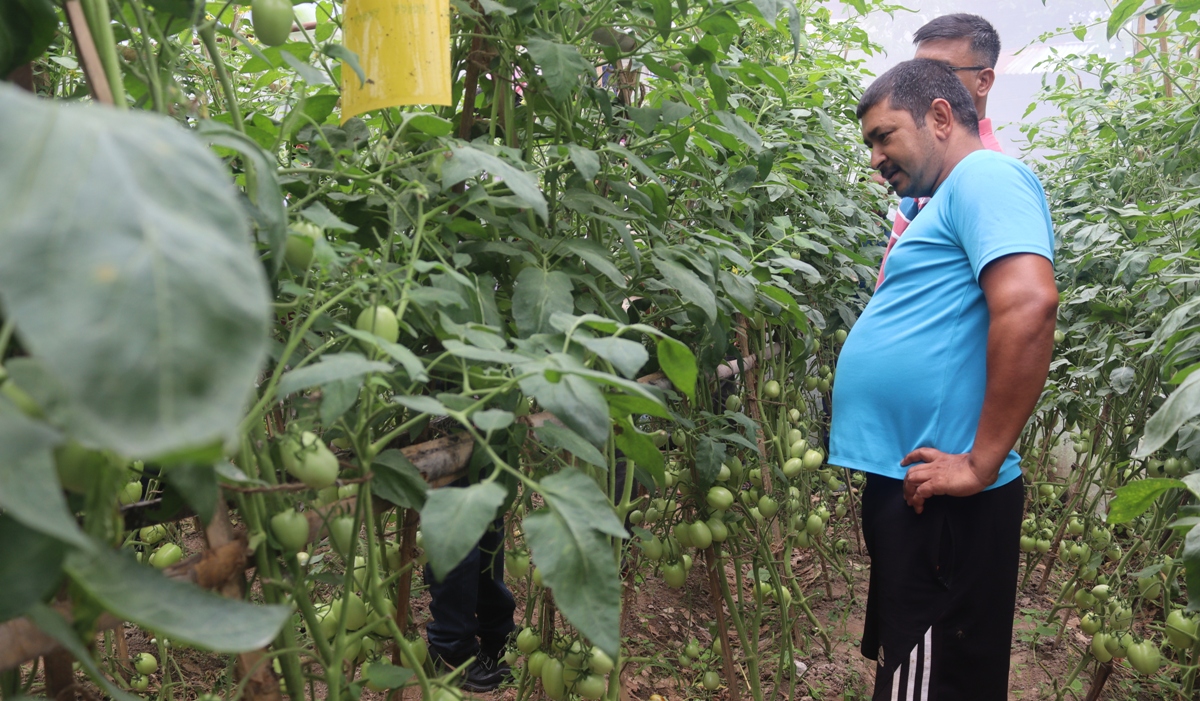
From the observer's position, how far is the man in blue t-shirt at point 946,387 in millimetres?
1322

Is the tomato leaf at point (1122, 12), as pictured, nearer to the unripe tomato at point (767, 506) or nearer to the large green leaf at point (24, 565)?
the unripe tomato at point (767, 506)

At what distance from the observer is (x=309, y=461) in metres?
0.56

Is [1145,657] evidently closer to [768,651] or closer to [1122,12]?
[768,651]

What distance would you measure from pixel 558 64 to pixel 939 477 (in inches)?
37.4

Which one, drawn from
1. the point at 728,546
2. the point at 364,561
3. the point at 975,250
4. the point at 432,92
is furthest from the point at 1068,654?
the point at 432,92

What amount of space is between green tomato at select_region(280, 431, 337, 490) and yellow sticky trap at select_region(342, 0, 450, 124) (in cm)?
32

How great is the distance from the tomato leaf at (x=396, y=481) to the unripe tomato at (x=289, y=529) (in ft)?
0.35

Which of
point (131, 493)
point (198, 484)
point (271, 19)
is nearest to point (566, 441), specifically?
point (198, 484)

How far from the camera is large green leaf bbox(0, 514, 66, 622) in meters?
0.37

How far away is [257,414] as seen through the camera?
0.53 metres

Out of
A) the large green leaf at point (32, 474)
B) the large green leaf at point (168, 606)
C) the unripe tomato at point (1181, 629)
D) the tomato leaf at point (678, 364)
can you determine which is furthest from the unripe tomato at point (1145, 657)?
the large green leaf at point (32, 474)

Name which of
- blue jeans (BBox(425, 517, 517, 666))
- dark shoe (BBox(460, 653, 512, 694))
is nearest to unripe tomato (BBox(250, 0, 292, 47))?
blue jeans (BBox(425, 517, 517, 666))

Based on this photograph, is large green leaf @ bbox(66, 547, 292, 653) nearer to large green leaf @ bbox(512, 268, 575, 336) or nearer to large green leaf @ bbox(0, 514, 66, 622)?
large green leaf @ bbox(0, 514, 66, 622)

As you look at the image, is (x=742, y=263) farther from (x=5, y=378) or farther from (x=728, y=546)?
(x=5, y=378)
